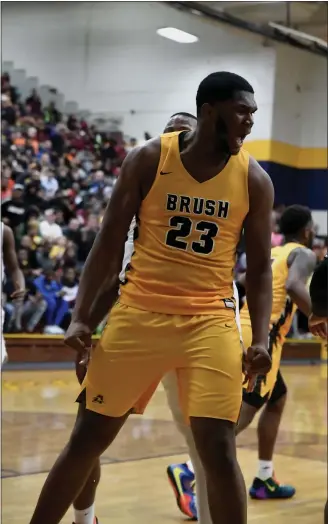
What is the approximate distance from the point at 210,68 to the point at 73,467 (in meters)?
17.1

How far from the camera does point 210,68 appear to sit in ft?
65.1

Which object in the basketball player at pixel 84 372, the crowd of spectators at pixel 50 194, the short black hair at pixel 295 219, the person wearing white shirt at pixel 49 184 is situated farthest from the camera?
the person wearing white shirt at pixel 49 184

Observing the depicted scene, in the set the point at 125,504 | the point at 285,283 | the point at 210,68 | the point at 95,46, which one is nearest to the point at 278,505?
the point at 125,504

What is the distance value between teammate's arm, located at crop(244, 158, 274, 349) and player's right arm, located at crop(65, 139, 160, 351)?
388 millimetres

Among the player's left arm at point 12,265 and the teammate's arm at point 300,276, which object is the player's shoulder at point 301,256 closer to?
the teammate's arm at point 300,276

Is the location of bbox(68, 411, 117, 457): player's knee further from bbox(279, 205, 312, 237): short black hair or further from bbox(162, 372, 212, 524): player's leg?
bbox(279, 205, 312, 237): short black hair

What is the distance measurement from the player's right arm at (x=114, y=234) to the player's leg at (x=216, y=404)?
0.38 m

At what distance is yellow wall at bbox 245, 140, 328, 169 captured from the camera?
20.6 metres

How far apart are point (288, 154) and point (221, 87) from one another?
18533 mm

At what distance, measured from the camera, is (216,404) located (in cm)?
334

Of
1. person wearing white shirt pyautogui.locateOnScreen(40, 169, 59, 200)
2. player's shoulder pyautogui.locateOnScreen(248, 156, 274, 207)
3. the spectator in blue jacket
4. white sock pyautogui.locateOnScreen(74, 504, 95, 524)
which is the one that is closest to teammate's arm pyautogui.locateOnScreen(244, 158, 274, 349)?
player's shoulder pyautogui.locateOnScreen(248, 156, 274, 207)

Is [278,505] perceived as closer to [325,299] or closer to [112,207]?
[325,299]

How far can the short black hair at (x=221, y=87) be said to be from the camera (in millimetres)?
3412

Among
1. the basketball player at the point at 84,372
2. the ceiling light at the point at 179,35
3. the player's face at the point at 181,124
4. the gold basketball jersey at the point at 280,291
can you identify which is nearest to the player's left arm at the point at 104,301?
the basketball player at the point at 84,372
